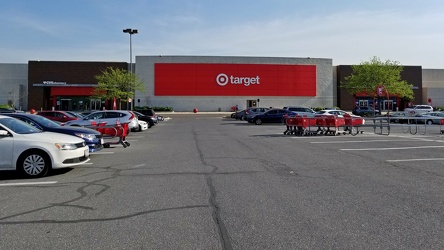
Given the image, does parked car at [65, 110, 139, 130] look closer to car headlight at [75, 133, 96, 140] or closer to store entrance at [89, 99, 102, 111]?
car headlight at [75, 133, 96, 140]

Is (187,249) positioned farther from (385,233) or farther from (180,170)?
(180,170)

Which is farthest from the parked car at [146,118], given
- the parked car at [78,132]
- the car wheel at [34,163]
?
the car wheel at [34,163]

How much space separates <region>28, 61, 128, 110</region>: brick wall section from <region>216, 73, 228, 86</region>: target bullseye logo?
769 inches

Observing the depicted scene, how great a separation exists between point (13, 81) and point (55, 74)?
28.1ft

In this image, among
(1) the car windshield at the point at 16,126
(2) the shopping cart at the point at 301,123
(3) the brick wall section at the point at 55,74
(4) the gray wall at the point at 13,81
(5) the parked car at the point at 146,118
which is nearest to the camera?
(1) the car windshield at the point at 16,126

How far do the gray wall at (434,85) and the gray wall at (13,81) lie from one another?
75.1m

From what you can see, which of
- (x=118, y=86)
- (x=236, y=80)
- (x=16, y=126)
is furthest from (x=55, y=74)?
(x=16, y=126)

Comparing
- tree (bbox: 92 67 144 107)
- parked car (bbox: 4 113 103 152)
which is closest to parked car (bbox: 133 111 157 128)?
parked car (bbox: 4 113 103 152)

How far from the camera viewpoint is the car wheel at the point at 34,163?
8625 mm

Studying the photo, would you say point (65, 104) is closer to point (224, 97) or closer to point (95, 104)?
point (95, 104)

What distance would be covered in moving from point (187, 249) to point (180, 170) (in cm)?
537

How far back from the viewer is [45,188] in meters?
7.60

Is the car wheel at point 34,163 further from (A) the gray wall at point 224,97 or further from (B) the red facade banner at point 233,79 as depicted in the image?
(A) the gray wall at point 224,97

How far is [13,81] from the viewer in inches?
2687
